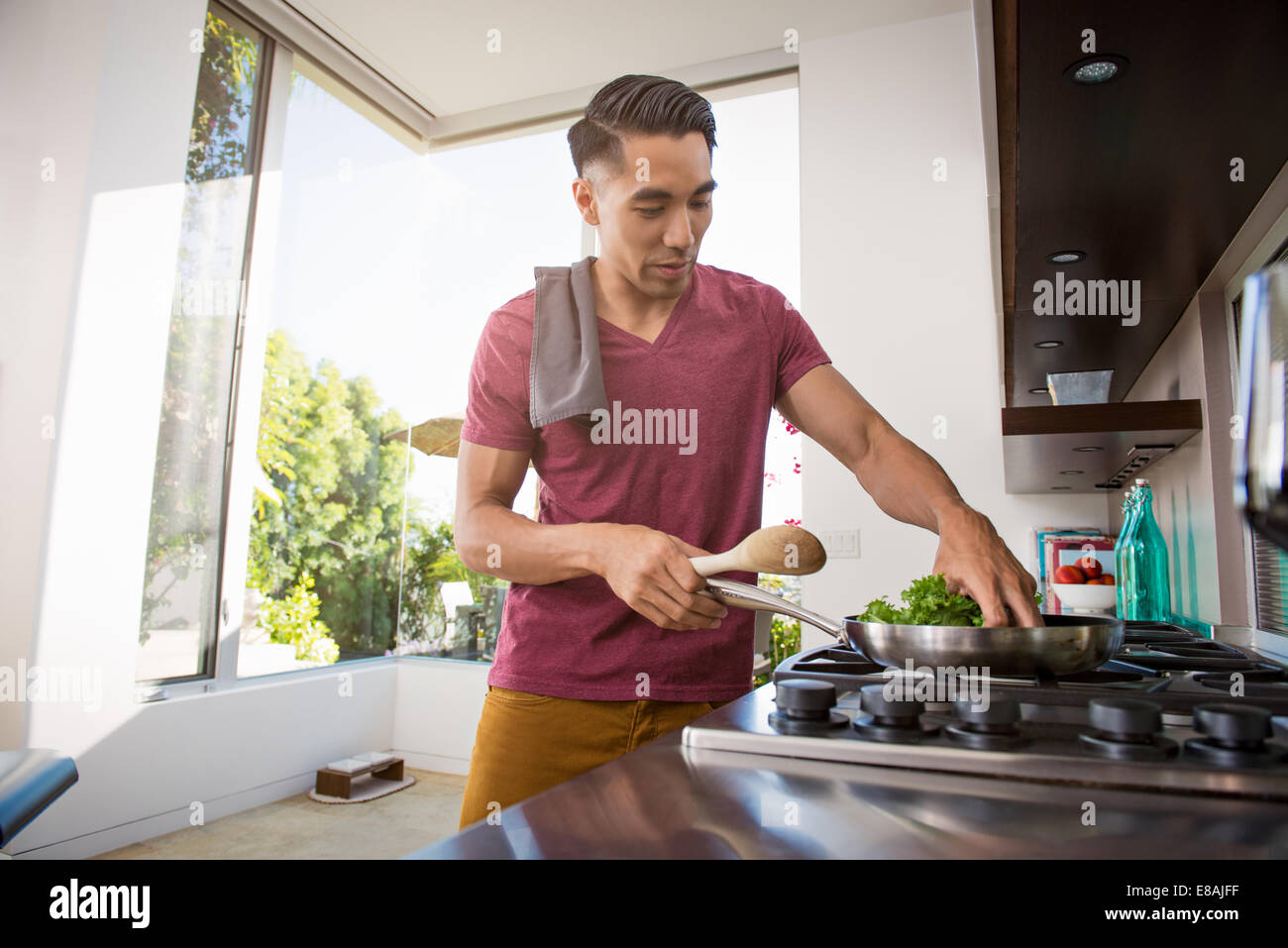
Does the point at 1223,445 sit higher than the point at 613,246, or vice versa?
the point at 613,246

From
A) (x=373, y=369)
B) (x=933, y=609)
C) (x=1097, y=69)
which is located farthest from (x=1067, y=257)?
(x=373, y=369)

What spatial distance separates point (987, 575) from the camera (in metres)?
0.88

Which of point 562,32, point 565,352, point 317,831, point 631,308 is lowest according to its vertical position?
point 317,831

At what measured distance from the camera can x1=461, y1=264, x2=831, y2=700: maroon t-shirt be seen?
3.95ft

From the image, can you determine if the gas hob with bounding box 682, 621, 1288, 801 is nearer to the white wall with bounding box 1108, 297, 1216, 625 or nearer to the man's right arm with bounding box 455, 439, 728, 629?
the man's right arm with bounding box 455, 439, 728, 629

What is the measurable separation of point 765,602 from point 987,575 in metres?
0.26

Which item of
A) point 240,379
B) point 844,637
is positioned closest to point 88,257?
point 240,379

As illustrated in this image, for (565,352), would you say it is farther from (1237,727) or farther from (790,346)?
(1237,727)

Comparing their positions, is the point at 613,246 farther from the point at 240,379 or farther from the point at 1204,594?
the point at 240,379

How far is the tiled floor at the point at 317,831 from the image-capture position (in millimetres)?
2816

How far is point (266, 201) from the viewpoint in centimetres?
360

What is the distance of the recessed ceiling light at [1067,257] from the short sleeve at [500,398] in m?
0.90

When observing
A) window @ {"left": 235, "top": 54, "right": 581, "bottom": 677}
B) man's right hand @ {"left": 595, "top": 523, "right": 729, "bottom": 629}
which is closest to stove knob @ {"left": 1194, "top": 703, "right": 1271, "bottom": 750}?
man's right hand @ {"left": 595, "top": 523, "right": 729, "bottom": 629}

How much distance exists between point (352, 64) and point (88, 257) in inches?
72.3
